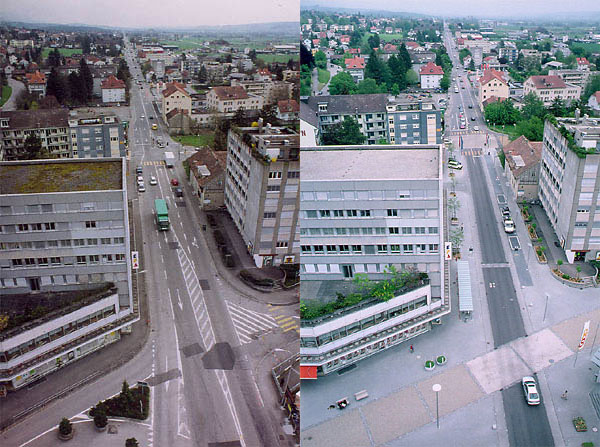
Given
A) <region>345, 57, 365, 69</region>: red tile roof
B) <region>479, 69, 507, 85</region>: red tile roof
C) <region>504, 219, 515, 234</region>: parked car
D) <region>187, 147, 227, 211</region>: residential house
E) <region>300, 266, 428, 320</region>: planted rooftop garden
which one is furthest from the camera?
<region>479, 69, 507, 85</region>: red tile roof

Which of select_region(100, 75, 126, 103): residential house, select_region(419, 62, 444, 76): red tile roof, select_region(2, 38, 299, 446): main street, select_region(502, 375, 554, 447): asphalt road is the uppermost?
select_region(100, 75, 126, 103): residential house

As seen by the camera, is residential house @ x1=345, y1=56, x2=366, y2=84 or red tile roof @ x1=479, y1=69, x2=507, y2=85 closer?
residential house @ x1=345, y1=56, x2=366, y2=84

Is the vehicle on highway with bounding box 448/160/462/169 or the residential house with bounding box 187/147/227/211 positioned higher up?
the residential house with bounding box 187/147/227/211

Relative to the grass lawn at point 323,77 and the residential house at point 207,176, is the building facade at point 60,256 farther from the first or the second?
the grass lawn at point 323,77

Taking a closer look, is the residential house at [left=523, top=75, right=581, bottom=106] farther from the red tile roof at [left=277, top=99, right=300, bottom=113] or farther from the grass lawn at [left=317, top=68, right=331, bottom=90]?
the red tile roof at [left=277, top=99, right=300, bottom=113]

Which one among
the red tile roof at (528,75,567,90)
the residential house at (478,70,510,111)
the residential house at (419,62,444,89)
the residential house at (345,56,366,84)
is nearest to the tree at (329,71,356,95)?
the residential house at (345,56,366,84)

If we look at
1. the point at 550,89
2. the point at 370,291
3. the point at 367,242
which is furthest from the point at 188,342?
the point at 550,89
